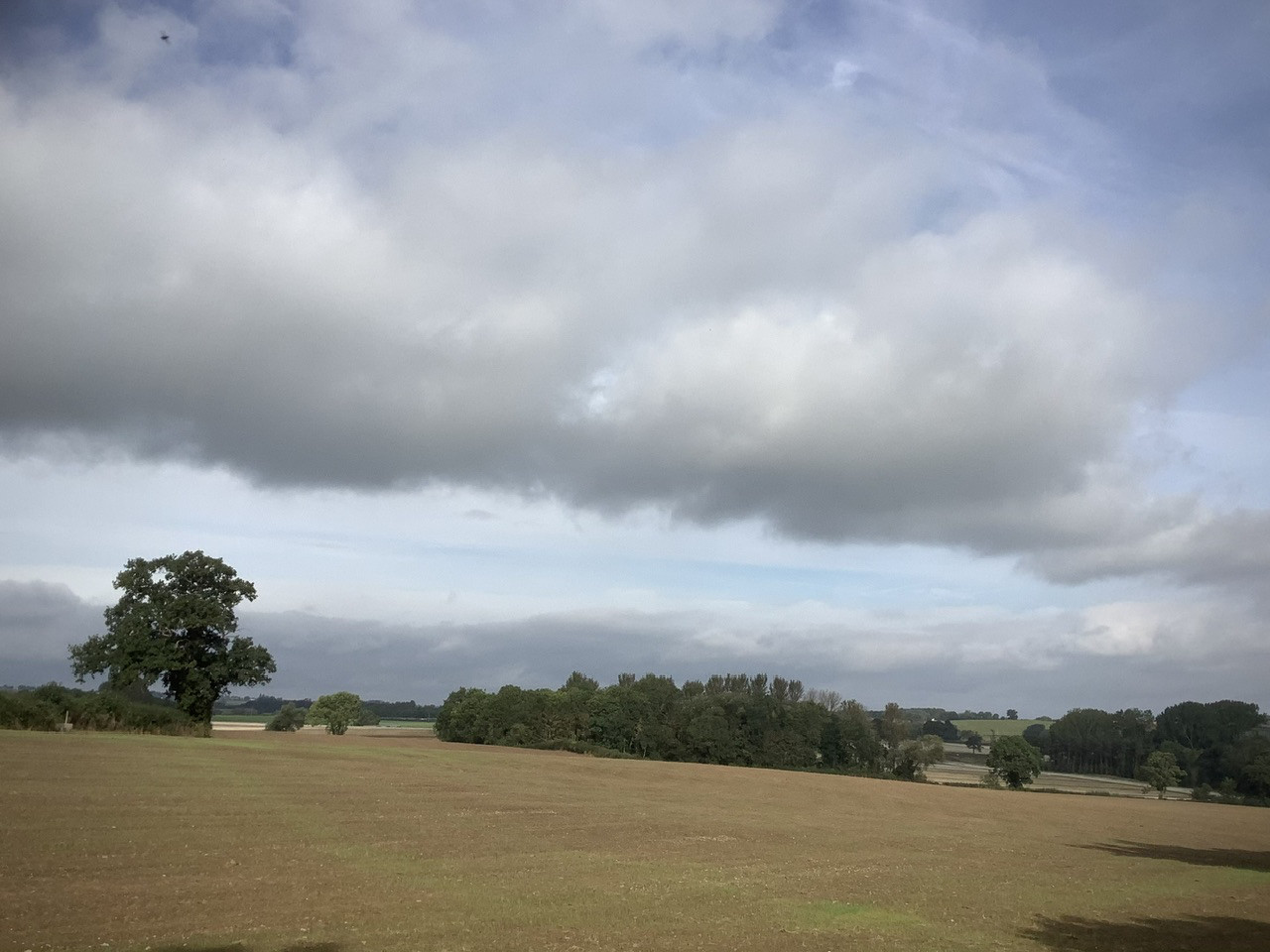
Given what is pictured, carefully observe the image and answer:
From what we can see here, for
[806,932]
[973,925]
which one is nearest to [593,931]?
[806,932]

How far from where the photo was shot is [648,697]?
12081 cm

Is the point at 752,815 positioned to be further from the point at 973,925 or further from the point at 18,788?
the point at 18,788

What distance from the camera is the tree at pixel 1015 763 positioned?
108 metres

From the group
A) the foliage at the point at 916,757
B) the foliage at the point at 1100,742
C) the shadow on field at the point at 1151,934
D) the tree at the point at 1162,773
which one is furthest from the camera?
the foliage at the point at 1100,742

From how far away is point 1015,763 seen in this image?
108125 millimetres

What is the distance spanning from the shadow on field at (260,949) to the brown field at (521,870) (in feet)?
0.21

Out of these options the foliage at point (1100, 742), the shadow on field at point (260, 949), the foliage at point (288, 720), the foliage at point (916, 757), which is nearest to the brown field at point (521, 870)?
the shadow on field at point (260, 949)

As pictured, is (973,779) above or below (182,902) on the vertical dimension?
below

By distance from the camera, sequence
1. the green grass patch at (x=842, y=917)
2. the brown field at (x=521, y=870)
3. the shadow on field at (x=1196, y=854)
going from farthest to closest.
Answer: the shadow on field at (x=1196, y=854), the green grass patch at (x=842, y=917), the brown field at (x=521, y=870)

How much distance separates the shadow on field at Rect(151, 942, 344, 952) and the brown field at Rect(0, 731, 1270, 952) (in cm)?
6

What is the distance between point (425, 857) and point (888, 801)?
45.3 metres

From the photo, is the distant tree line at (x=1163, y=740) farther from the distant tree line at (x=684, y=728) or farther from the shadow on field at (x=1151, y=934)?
the shadow on field at (x=1151, y=934)

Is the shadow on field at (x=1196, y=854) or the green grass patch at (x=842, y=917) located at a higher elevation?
the green grass patch at (x=842, y=917)

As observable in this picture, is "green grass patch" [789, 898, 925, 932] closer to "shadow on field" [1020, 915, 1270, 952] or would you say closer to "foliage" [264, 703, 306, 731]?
"shadow on field" [1020, 915, 1270, 952]
